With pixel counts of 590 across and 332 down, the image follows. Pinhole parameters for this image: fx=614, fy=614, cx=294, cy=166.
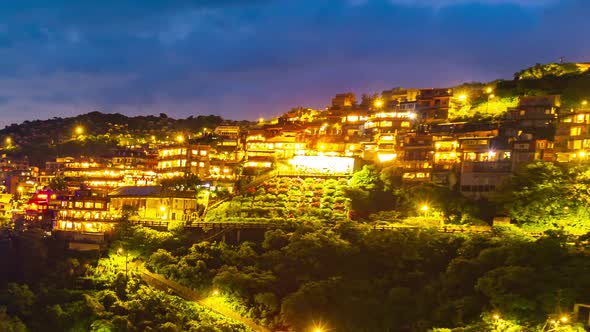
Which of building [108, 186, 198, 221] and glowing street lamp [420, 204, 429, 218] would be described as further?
building [108, 186, 198, 221]

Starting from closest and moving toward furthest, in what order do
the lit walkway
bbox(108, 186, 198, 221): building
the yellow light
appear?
the lit walkway, bbox(108, 186, 198, 221): building, the yellow light

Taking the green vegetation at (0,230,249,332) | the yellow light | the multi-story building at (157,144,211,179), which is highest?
the yellow light

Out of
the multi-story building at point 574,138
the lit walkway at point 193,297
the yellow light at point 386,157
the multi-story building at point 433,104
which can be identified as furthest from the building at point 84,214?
the multi-story building at point 574,138

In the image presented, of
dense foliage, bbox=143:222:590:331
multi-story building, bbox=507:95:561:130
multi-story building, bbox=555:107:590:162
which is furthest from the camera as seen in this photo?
multi-story building, bbox=507:95:561:130

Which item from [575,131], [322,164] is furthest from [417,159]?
[575,131]

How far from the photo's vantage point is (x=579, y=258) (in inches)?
1049

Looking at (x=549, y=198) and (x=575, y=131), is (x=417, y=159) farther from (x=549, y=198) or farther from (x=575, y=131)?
(x=549, y=198)

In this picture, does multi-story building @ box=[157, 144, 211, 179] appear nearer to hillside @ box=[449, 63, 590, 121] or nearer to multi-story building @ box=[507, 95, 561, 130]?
hillside @ box=[449, 63, 590, 121]

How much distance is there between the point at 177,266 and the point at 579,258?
1987cm

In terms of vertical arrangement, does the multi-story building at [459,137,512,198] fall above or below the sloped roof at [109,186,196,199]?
above

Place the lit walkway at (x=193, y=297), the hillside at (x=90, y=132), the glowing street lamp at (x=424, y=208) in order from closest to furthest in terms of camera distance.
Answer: the lit walkway at (x=193, y=297)
the glowing street lamp at (x=424, y=208)
the hillside at (x=90, y=132)

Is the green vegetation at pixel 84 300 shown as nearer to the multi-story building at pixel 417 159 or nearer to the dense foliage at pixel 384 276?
the dense foliage at pixel 384 276

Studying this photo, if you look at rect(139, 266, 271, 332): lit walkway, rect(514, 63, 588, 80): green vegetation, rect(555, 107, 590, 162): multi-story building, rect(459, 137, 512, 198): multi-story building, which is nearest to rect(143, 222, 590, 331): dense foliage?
rect(139, 266, 271, 332): lit walkway

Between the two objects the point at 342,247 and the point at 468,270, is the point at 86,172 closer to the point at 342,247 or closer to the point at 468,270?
the point at 342,247
